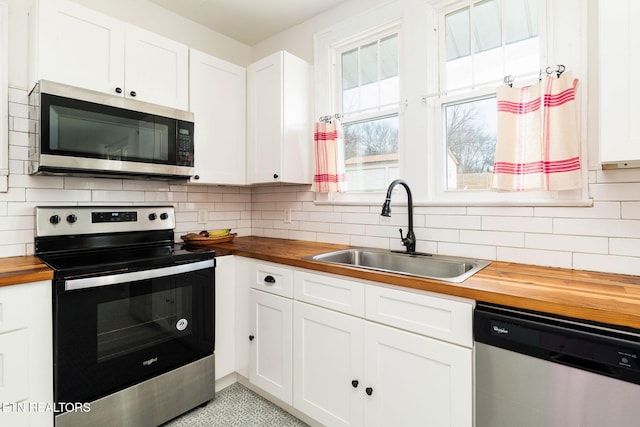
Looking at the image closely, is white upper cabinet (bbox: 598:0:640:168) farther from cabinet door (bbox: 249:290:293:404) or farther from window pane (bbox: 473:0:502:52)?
cabinet door (bbox: 249:290:293:404)

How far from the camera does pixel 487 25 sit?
1.79 metres

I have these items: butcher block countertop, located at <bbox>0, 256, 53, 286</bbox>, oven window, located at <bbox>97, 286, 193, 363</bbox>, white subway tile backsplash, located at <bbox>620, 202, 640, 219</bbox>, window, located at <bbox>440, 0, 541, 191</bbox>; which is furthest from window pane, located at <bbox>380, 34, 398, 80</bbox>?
butcher block countertop, located at <bbox>0, 256, 53, 286</bbox>

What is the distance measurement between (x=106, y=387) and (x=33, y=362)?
33 centimetres

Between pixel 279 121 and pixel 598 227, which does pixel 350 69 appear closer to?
pixel 279 121

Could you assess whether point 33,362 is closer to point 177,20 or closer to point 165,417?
point 165,417

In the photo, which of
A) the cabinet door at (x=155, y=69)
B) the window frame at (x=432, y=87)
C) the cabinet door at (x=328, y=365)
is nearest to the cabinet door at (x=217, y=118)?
the cabinet door at (x=155, y=69)

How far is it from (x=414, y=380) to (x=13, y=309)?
1649mm

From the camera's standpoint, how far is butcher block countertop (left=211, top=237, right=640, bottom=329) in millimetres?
943

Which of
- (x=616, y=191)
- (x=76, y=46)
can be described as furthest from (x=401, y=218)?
(x=76, y=46)

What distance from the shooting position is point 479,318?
113cm

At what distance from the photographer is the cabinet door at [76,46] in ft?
5.30

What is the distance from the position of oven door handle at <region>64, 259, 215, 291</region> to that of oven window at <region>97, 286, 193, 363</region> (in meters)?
0.07

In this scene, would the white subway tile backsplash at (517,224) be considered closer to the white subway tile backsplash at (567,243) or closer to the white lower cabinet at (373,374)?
the white subway tile backsplash at (567,243)

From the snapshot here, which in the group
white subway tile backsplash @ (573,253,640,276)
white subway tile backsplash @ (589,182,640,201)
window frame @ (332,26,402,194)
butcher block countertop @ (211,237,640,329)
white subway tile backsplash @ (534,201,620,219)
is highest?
window frame @ (332,26,402,194)
